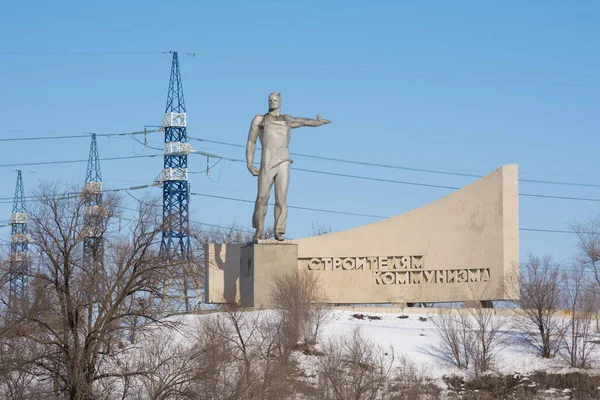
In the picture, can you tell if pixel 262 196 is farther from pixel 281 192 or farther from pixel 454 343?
pixel 454 343

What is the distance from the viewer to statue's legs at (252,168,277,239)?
1359 inches

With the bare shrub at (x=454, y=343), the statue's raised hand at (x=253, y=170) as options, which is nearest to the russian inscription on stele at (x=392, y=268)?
the bare shrub at (x=454, y=343)

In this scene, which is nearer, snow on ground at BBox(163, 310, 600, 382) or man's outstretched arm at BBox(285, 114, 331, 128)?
snow on ground at BBox(163, 310, 600, 382)

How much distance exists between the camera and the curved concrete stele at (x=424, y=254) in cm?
3566

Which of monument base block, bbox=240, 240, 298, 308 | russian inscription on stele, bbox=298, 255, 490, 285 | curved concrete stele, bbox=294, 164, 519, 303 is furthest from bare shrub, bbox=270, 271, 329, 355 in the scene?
curved concrete stele, bbox=294, 164, 519, 303

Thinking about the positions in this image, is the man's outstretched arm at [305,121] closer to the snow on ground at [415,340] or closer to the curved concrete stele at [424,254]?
the curved concrete stele at [424,254]

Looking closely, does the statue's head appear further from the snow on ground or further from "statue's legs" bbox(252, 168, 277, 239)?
the snow on ground

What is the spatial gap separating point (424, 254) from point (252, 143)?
Answer: 6772 mm

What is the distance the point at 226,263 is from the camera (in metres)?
36.6

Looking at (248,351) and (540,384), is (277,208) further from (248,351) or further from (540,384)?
(540,384)

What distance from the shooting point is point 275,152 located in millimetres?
34406

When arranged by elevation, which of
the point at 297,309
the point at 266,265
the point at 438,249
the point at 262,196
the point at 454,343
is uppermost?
the point at 262,196

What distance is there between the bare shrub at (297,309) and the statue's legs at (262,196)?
1909mm

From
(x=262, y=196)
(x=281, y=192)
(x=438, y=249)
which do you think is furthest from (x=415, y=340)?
(x=262, y=196)
